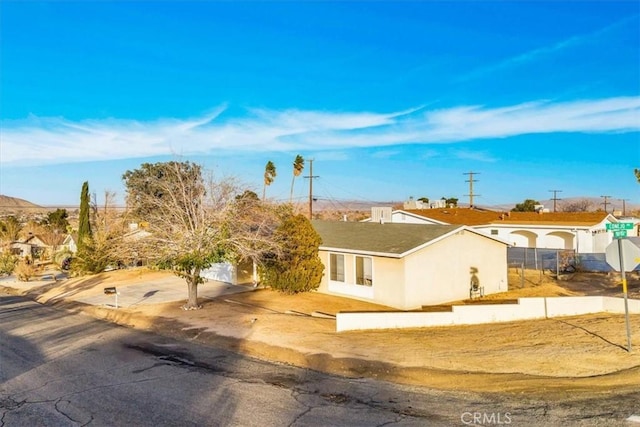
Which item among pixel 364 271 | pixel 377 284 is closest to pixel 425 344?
pixel 377 284

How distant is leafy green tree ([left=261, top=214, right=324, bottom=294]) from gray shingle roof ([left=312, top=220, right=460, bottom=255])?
956mm

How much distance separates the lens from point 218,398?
9.23 meters

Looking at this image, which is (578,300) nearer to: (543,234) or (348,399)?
(348,399)

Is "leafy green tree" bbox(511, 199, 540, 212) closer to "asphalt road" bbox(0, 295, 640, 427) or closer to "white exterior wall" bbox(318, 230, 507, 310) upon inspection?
"white exterior wall" bbox(318, 230, 507, 310)

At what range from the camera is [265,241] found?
19.7 meters

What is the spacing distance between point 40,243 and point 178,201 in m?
44.4

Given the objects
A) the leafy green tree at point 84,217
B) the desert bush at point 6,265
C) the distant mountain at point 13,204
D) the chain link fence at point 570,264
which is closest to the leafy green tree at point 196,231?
the chain link fence at point 570,264

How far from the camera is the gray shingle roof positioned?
2094 cm

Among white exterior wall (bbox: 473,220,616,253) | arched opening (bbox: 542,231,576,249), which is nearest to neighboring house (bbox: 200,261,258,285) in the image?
white exterior wall (bbox: 473,220,616,253)

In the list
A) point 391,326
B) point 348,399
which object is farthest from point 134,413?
point 391,326

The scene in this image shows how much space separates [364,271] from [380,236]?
2317 mm
